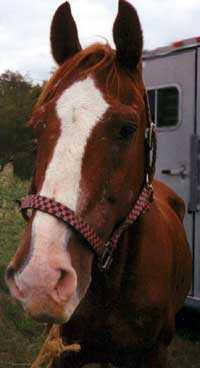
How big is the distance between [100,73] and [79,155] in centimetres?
48

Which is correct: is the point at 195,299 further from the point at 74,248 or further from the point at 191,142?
the point at 74,248

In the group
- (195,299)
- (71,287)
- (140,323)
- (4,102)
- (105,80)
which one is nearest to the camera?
(71,287)

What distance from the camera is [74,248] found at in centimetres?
216

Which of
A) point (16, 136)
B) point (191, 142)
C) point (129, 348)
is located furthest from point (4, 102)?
point (129, 348)

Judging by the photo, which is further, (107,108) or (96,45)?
(96,45)

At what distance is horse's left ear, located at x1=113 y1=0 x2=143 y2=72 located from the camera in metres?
2.62

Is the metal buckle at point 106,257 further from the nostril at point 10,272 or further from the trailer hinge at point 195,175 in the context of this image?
the trailer hinge at point 195,175

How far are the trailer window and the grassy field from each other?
2034 millimetres

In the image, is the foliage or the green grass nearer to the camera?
the green grass

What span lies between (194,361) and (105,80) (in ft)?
10.6

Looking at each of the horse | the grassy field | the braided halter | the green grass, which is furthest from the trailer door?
the braided halter

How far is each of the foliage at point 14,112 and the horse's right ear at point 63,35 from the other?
18.6 metres

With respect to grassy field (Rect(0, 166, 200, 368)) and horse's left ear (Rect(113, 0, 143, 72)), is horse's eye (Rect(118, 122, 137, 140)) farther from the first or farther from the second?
grassy field (Rect(0, 166, 200, 368))

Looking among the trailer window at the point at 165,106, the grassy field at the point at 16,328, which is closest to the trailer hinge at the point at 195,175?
the trailer window at the point at 165,106
